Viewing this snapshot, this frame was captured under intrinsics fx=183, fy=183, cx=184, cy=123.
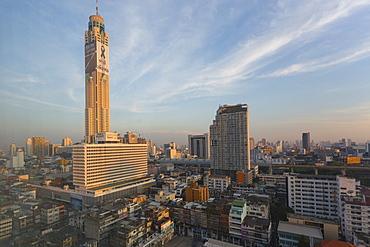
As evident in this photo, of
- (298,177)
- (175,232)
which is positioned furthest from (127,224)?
(298,177)

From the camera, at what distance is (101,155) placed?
1034cm

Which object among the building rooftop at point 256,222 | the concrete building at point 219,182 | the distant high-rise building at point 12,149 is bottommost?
the concrete building at point 219,182

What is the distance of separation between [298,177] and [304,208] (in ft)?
4.44

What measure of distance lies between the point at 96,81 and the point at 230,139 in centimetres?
1432

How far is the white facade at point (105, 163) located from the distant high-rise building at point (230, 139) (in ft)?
21.7

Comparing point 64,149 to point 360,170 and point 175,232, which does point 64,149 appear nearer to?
point 175,232

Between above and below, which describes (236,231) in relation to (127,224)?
below

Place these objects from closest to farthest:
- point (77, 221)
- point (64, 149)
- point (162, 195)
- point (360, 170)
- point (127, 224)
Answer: point (127, 224) → point (77, 221) → point (162, 195) → point (360, 170) → point (64, 149)

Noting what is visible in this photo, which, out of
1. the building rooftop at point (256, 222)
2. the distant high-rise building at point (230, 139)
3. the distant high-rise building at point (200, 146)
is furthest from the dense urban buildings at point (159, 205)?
the distant high-rise building at point (200, 146)

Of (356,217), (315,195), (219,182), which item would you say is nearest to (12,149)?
(356,217)

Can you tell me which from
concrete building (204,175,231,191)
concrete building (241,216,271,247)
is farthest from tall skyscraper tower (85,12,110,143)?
concrete building (241,216,271,247)

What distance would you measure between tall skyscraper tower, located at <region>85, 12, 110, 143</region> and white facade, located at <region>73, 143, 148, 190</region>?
7978mm

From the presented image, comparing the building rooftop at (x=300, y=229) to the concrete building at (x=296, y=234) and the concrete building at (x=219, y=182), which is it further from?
the concrete building at (x=219, y=182)

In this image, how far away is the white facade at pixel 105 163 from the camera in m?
9.54
